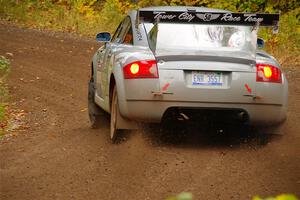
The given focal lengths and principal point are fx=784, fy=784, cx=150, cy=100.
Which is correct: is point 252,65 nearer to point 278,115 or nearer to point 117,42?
point 278,115

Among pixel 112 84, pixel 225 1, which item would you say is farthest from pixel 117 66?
pixel 225 1

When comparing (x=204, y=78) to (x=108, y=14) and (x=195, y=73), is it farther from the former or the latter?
(x=108, y=14)

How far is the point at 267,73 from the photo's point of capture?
8039 mm

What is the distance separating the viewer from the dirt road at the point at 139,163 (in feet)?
22.0

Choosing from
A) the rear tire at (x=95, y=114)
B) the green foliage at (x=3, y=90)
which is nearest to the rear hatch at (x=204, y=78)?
the rear tire at (x=95, y=114)

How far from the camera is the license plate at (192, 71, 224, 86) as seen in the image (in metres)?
7.81

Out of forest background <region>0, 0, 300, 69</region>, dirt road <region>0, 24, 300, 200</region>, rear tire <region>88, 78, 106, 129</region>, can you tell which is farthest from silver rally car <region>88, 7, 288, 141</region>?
forest background <region>0, 0, 300, 69</region>

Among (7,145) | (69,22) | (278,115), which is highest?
(278,115)

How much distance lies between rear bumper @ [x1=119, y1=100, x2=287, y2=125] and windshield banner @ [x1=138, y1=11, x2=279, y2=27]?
1.02 m

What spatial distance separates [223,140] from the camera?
8.80 meters

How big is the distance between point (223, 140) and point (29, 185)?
266cm

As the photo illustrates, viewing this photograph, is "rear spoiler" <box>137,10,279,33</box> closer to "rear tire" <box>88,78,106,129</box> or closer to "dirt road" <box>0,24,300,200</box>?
"dirt road" <box>0,24,300,200</box>

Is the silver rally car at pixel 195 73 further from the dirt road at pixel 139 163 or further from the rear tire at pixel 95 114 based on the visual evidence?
the rear tire at pixel 95 114

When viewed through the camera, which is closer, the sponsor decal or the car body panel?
the car body panel
